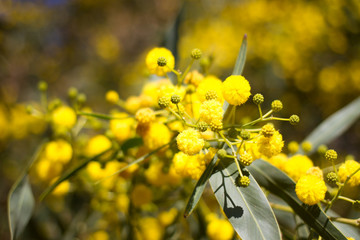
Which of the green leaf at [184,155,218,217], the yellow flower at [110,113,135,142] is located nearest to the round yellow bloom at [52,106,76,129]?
the yellow flower at [110,113,135,142]

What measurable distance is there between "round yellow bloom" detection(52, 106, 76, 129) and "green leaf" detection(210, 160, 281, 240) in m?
0.87

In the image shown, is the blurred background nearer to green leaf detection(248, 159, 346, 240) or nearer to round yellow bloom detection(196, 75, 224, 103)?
round yellow bloom detection(196, 75, 224, 103)

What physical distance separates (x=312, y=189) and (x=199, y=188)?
1.08ft

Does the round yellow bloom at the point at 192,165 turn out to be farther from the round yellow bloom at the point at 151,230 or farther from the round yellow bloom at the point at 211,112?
the round yellow bloom at the point at 151,230

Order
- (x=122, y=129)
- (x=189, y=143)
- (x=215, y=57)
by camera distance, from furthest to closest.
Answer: (x=215, y=57), (x=122, y=129), (x=189, y=143)

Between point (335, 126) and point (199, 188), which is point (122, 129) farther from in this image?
point (335, 126)

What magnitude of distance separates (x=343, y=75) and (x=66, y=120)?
2.88 metres

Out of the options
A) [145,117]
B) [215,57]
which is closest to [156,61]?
[145,117]

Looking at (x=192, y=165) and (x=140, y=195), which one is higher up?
(x=192, y=165)

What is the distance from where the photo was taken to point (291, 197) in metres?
0.96

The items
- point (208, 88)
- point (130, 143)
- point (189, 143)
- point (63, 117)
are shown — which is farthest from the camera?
point (63, 117)

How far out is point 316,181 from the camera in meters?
0.84

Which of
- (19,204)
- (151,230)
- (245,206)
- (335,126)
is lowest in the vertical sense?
(151,230)

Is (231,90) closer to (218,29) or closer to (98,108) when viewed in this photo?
(218,29)
